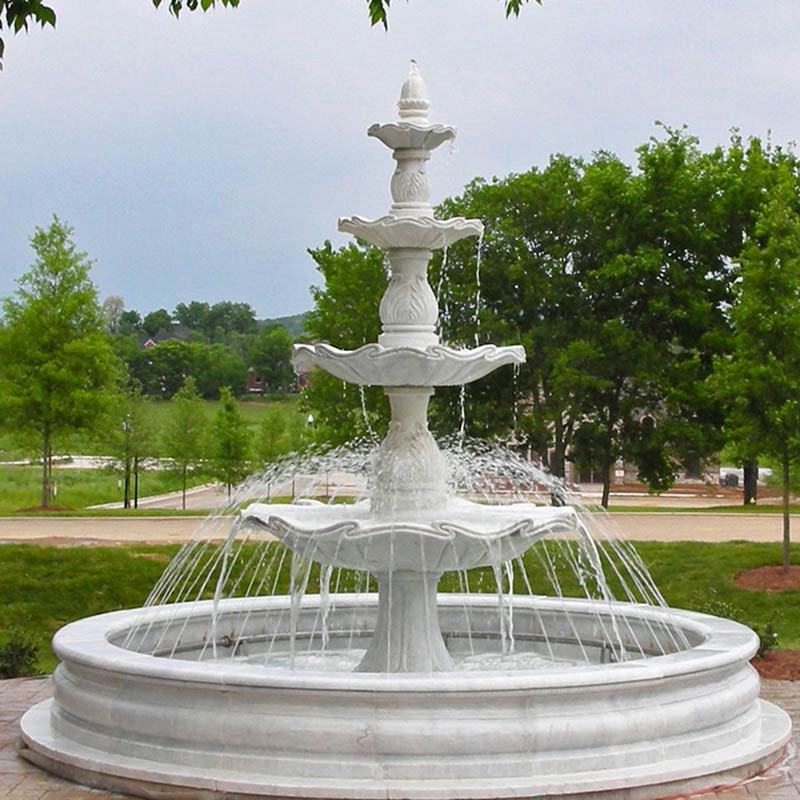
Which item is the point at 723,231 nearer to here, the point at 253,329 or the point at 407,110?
the point at 407,110

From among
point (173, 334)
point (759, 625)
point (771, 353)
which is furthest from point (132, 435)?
point (173, 334)

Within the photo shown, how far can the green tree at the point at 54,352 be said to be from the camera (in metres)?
35.5

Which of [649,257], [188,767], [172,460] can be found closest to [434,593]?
[188,767]

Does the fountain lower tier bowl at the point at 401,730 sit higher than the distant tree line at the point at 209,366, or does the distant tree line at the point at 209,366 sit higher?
the distant tree line at the point at 209,366

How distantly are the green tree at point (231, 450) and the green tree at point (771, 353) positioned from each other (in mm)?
21120

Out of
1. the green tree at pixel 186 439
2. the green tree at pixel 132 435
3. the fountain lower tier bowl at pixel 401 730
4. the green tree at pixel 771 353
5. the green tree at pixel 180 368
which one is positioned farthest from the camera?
the green tree at pixel 180 368

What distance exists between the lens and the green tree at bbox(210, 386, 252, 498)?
4272 centimetres

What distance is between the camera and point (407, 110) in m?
12.1

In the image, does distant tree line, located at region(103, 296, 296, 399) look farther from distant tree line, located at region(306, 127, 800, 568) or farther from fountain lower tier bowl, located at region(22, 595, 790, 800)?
fountain lower tier bowl, located at region(22, 595, 790, 800)

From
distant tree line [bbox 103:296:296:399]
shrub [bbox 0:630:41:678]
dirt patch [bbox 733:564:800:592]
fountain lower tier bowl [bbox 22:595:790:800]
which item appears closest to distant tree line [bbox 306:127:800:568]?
dirt patch [bbox 733:564:800:592]

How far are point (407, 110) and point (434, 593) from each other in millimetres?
3927

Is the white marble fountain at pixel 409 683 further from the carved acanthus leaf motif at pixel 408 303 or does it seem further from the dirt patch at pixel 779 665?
the dirt patch at pixel 779 665

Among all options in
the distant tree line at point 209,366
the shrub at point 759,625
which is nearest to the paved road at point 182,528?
the shrub at point 759,625

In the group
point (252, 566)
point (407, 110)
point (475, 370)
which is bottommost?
point (252, 566)
